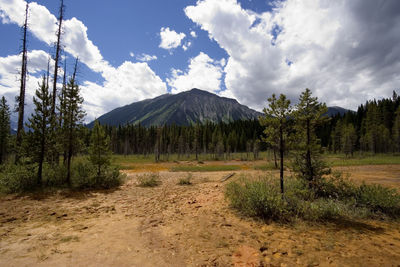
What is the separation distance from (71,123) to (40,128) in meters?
1.88

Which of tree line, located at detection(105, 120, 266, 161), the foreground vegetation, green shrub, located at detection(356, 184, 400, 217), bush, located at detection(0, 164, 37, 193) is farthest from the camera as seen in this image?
tree line, located at detection(105, 120, 266, 161)

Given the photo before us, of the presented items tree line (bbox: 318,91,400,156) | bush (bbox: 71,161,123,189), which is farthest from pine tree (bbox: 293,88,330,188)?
tree line (bbox: 318,91,400,156)

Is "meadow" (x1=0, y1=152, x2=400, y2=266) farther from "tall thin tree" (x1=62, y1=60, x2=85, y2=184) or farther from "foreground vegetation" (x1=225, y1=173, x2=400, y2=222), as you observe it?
"tall thin tree" (x1=62, y1=60, x2=85, y2=184)

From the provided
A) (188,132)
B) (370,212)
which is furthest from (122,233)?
(188,132)

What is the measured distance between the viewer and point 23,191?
34.5ft

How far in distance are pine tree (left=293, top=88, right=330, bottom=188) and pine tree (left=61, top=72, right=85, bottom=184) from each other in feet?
52.2

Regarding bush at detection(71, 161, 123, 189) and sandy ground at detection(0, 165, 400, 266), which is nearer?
sandy ground at detection(0, 165, 400, 266)

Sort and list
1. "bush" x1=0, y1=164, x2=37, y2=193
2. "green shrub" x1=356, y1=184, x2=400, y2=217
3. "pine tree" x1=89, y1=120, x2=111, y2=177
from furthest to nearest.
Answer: "pine tree" x1=89, y1=120, x2=111, y2=177 < "bush" x1=0, y1=164, x2=37, y2=193 < "green shrub" x1=356, y1=184, x2=400, y2=217

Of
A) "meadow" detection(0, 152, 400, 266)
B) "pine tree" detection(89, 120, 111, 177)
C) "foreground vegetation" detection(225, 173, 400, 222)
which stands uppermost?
"pine tree" detection(89, 120, 111, 177)

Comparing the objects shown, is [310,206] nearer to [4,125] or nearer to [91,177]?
[91,177]

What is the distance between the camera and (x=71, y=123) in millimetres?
12938

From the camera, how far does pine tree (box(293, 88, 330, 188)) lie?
868cm

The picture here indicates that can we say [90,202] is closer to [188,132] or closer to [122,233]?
[122,233]

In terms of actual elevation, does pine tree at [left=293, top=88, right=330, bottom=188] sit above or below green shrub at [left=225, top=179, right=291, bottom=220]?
above
